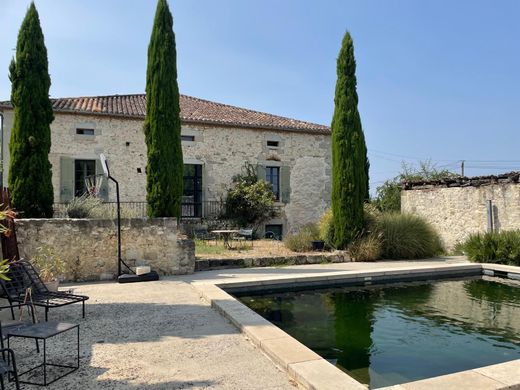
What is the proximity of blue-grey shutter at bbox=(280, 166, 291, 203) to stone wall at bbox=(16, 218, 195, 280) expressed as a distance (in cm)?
854

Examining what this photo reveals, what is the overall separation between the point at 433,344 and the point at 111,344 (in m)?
3.21

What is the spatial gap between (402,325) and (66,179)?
11.9 meters

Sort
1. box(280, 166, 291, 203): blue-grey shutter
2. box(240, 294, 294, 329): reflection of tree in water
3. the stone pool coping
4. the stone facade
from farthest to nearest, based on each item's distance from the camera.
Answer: box(280, 166, 291, 203): blue-grey shutter
the stone facade
box(240, 294, 294, 329): reflection of tree in water
the stone pool coping

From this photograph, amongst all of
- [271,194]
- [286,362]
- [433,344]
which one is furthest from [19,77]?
[271,194]

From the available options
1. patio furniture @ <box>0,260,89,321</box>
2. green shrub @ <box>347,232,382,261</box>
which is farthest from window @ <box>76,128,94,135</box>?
patio furniture @ <box>0,260,89,321</box>

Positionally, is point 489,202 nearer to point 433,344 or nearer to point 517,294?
point 517,294

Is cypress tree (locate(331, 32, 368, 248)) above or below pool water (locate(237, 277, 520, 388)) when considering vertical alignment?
above

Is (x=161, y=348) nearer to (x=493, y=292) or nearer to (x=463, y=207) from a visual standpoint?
(x=493, y=292)

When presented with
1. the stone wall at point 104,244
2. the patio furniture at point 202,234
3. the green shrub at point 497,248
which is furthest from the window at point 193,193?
the green shrub at point 497,248

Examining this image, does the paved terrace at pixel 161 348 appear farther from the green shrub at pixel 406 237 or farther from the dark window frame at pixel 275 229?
the dark window frame at pixel 275 229

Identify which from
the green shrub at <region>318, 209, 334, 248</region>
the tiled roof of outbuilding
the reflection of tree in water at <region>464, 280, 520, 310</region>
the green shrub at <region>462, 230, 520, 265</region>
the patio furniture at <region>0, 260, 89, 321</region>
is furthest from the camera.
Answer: the tiled roof of outbuilding

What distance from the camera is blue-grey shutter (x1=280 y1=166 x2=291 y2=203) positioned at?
15938 millimetres

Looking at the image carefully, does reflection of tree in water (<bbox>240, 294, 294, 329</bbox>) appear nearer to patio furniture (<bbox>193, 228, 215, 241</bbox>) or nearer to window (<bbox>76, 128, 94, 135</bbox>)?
patio furniture (<bbox>193, 228, 215, 241</bbox>)

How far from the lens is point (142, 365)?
3.04m
